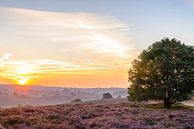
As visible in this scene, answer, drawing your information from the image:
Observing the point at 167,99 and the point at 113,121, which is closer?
the point at 113,121

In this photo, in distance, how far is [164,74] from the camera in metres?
58.2

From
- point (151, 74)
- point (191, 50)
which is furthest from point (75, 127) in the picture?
point (191, 50)

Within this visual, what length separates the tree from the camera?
2260 inches

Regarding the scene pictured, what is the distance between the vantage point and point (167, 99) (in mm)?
58688

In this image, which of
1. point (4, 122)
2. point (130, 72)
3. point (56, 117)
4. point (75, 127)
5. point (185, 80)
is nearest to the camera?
point (4, 122)

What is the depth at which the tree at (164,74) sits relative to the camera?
5741 centimetres

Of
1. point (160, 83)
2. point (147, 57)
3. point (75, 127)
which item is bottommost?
point (75, 127)

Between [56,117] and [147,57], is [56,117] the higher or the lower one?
the lower one

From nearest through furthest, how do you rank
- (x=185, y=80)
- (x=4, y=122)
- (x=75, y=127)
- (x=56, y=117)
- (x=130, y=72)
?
(x=4, y=122) < (x=75, y=127) < (x=56, y=117) < (x=185, y=80) < (x=130, y=72)

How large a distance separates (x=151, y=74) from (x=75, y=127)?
36777mm

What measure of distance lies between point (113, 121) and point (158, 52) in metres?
34.6

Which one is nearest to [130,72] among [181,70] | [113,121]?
[181,70]

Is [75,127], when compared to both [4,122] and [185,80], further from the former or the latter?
[185,80]

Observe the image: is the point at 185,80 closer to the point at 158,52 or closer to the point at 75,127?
the point at 158,52
